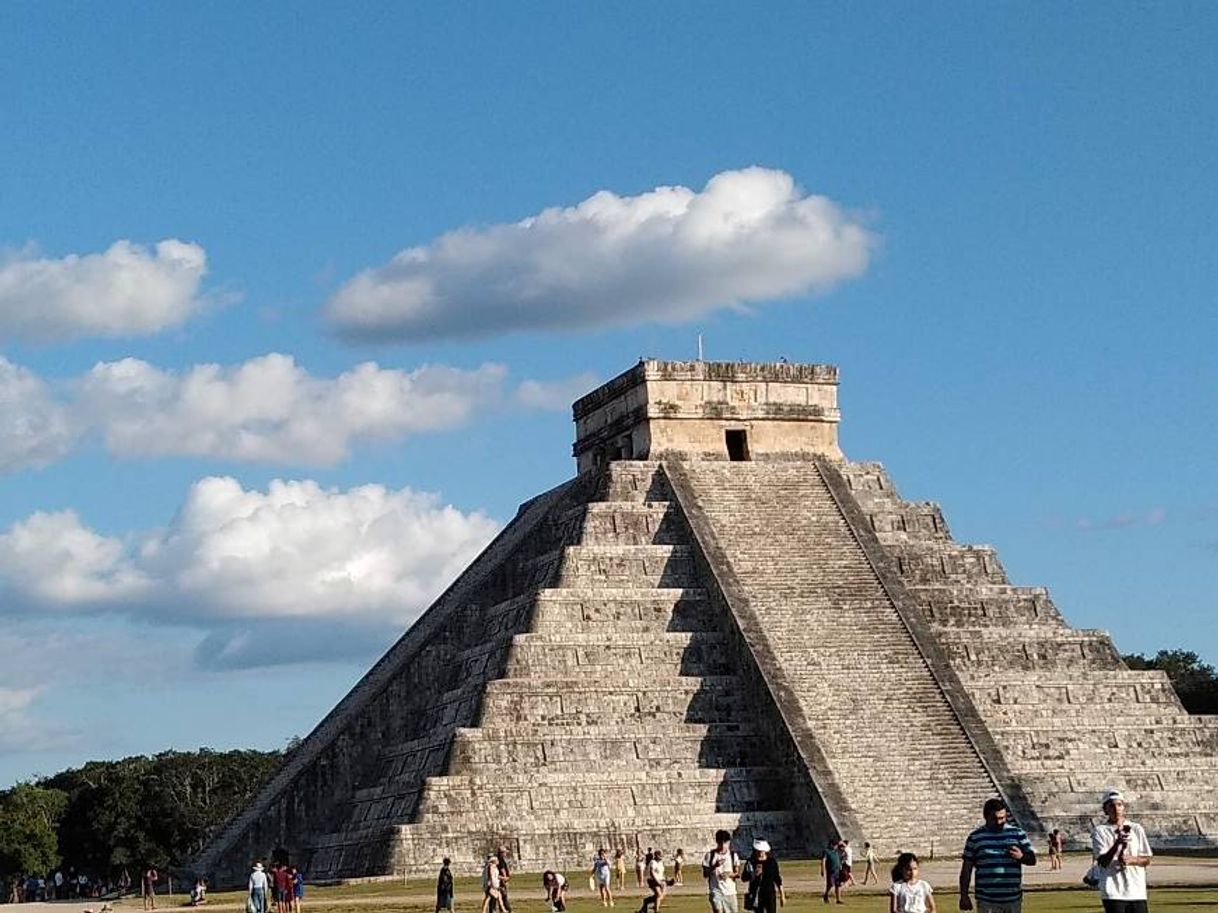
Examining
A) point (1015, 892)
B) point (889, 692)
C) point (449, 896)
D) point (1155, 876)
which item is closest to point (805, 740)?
point (889, 692)

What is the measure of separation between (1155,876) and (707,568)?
1135 cm

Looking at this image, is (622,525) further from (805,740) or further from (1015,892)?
(1015,892)

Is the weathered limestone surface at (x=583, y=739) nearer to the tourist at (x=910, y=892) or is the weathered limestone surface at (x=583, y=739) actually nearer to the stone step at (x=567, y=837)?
the stone step at (x=567, y=837)

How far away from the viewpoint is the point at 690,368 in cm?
3975

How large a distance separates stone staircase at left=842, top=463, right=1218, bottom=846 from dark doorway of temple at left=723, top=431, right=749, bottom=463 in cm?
267

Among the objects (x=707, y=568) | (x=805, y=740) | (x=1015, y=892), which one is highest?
(x=707, y=568)

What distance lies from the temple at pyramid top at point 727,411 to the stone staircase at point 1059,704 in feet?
7.77

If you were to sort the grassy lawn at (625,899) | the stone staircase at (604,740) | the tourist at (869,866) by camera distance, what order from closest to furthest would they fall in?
the grassy lawn at (625,899), the tourist at (869,866), the stone staircase at (604,740)

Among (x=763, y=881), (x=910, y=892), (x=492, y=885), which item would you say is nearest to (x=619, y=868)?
(x=492, y=885)

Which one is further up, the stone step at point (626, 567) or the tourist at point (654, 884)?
the stone step at point (626, 567)

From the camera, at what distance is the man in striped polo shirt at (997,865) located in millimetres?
11375

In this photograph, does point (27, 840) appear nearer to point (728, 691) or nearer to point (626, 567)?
point (626, 567)

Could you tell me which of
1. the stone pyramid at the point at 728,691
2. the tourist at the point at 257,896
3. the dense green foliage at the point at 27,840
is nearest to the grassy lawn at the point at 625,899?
the stone pyramid at the point at 728,691

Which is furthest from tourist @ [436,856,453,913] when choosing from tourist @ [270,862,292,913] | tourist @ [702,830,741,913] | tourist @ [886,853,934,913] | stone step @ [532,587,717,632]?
tourist @ [886,853,934,913]
